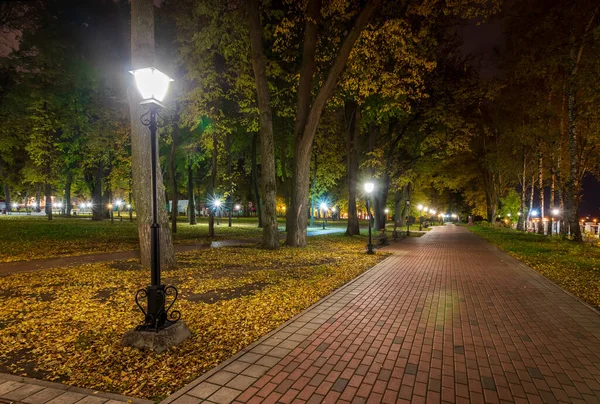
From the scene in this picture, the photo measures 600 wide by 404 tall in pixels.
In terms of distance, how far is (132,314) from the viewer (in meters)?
5.81

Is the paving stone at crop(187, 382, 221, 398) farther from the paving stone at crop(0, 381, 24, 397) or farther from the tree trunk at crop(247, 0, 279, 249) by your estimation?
the tree trunk at crop(247, 0, 279, 249)

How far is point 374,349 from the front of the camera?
448 cm

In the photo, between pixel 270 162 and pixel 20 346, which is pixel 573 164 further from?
pixel 20 346

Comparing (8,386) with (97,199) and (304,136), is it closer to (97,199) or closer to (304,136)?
(304,136)

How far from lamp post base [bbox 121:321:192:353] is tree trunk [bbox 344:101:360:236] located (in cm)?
2014

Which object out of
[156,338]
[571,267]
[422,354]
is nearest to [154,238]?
[156,338]

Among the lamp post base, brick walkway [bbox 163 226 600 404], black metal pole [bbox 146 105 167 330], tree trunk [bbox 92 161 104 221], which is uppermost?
tree trunk [bbox 92 161 104 221]

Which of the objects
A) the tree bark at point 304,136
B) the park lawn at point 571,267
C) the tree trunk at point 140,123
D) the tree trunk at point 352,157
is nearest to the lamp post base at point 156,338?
the tree trunk at point 140,123

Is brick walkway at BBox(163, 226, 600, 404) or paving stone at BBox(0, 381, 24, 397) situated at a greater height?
paving stone at BBox(0, 381, 24, 397)

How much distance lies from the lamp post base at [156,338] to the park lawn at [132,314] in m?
0.10

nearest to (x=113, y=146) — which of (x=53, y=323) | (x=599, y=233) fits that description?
(x=53, y=323)

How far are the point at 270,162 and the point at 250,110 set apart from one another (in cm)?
488

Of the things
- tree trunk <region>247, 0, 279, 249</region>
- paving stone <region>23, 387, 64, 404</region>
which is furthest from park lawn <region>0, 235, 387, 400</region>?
tree trunk <region>247, 0, 279, 249</region>

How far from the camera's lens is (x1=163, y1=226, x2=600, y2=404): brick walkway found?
3.39 metres
